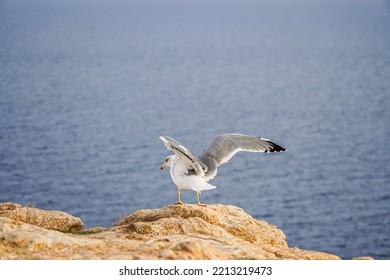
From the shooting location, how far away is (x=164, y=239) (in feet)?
45.5

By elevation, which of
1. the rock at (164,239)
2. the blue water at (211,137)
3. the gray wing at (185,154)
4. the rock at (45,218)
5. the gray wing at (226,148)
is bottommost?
the rock at (164,239)

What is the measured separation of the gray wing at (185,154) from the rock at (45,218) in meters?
3.53

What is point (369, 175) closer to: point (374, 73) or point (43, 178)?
point (43, 178)

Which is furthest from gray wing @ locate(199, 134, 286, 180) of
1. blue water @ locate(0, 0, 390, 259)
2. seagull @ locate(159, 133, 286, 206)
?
blue water @ locate(0, 0, 390, 259)

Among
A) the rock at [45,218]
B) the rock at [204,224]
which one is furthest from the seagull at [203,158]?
the rock at [45,218]

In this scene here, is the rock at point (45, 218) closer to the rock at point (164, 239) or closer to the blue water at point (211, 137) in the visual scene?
Result: the rock at point (164, 239)

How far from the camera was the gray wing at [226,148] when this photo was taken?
18.5 m

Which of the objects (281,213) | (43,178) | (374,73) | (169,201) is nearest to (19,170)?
(43,178)

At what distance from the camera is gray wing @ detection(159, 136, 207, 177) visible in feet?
52.6

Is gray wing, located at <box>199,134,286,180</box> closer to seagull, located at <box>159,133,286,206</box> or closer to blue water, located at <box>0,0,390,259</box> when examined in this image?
seagull, located at <box>159,133,286,206</box>

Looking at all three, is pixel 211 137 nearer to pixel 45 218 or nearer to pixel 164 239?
pixel 45 218

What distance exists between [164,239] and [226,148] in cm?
549

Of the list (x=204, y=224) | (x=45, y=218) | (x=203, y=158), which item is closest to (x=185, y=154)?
(x=204, y=224)

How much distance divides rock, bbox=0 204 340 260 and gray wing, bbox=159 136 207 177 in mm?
1005
